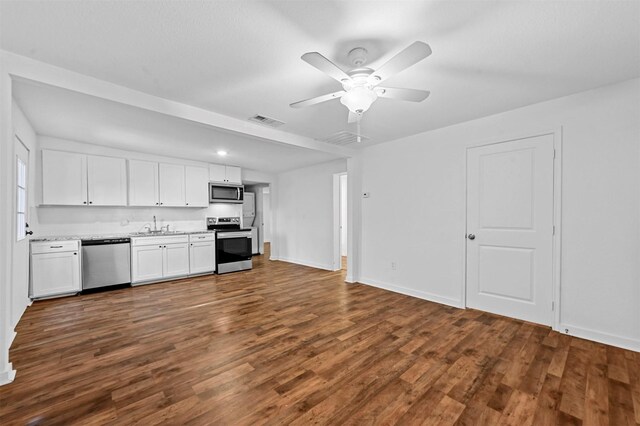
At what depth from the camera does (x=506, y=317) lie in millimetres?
3141

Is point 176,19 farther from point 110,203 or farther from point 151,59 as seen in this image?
point 110,203

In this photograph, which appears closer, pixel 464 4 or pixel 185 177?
pixel 464 4

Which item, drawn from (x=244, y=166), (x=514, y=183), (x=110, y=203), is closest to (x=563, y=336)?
(x=514, y=183)

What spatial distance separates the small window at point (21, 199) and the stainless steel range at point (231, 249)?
2720 millimetres

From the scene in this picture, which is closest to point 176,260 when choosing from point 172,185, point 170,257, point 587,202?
point 170,257

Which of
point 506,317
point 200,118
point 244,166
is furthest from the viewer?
point 244,166

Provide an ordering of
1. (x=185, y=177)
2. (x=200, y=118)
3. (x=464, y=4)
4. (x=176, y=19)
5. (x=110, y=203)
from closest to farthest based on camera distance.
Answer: (x=464, y=4), (x=176, y=19), (x=200, y=118), (x=110, y=203), (x=185, y=177)

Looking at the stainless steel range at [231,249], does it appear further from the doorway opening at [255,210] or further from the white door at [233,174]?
the doorway opening at [255,210]

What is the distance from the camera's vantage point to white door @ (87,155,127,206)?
4430mm

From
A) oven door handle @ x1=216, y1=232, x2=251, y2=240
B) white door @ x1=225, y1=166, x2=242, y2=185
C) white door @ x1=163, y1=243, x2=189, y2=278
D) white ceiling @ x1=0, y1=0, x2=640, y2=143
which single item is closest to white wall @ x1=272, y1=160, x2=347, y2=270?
white door @ x1=225, y1=166, x2=242, y2=185

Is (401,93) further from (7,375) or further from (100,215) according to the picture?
(100,215)

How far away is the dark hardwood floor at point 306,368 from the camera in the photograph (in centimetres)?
166

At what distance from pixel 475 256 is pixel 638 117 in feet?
6.38

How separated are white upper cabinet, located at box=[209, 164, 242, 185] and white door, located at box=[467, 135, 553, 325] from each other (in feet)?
16.0
